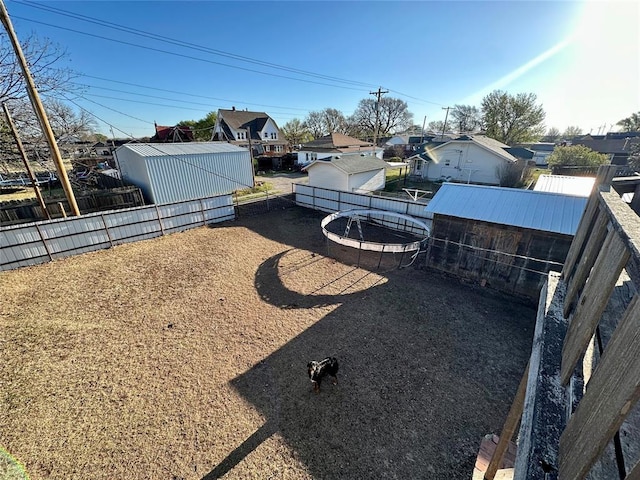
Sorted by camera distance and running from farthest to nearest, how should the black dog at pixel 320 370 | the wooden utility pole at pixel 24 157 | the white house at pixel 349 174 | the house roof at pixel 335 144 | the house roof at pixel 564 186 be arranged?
the house roof at pixel 335 144
the white house at pixel 349 174
the house roof at pixel 564 186
the wooden utility pole at pixel 24 157
the black dog at pixel 320 370

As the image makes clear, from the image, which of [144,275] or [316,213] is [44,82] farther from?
[316,213]

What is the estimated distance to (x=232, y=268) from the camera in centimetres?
1065

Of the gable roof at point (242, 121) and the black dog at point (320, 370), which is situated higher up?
the gable roof at point (242, 121)

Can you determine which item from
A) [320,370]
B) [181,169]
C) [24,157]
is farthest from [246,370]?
[181,169]

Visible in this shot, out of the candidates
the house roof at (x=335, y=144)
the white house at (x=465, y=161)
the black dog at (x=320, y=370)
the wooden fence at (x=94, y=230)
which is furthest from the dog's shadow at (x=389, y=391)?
the house roof at (x=335, y=144)

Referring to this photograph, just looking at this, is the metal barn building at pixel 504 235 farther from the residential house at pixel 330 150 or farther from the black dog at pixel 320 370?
the residential house at pixel 330 150

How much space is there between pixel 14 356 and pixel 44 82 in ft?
36.4

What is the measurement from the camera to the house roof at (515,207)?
834 centimetres

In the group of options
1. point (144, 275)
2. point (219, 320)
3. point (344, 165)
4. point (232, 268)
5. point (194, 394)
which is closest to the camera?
point (194, 394)

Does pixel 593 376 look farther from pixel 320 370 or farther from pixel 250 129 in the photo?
pixel 250 129

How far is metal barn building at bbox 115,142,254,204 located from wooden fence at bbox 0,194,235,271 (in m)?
5.25

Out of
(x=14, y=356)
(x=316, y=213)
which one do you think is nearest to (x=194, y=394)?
(x=14, y=356)

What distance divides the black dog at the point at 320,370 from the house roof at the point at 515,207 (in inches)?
273

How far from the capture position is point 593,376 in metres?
1.34
